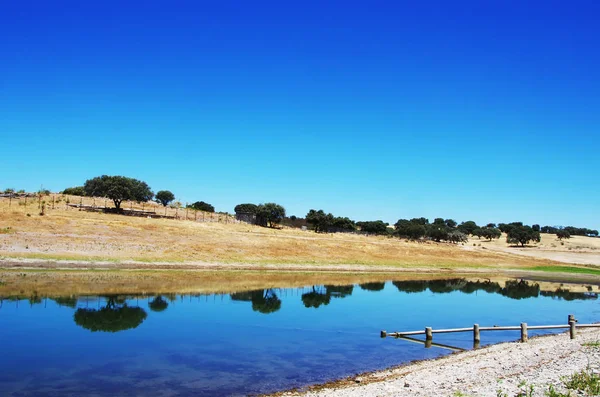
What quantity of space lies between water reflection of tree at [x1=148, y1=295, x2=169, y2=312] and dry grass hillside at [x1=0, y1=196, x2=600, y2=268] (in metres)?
20.1

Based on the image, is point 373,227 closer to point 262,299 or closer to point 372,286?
point 372,286

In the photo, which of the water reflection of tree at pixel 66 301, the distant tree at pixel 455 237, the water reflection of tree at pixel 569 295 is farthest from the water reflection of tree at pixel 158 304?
the distant tree at pixel 455 237

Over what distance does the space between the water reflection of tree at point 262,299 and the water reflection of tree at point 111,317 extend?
9.23m

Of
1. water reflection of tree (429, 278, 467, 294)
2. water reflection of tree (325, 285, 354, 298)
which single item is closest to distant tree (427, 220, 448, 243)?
water reflection of tree (429, 278, 467, 294)

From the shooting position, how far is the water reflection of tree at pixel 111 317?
92.9 ft

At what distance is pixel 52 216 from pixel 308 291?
4325cm

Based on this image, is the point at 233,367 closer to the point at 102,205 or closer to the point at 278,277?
the point at 278,277

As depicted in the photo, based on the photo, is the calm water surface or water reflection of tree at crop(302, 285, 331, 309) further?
water reflection of tree at crop(302, 285, 331, 309)

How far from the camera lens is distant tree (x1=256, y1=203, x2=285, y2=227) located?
118m

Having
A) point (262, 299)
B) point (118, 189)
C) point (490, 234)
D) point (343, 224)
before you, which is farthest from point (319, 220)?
point (262, 299)

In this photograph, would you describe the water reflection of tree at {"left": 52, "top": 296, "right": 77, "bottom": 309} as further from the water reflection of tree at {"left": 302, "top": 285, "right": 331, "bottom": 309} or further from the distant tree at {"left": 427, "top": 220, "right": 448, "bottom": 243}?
the distant tree at {"left": 427, "top": 220, "right": 448, "bottom": 243}

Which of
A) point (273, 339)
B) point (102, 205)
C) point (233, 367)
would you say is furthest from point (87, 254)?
point (102, 205)

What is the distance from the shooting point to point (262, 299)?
139ft

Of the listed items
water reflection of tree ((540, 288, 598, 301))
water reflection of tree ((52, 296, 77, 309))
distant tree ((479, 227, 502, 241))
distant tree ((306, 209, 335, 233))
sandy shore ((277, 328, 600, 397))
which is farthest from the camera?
distant tree ((479, 227, 502, 241))
